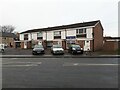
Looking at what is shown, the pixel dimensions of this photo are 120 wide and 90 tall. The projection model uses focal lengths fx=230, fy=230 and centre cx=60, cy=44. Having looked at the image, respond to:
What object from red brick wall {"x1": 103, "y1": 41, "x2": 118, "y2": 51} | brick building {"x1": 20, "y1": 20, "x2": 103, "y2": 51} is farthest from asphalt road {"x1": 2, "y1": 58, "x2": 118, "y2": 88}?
red brick wall {"x1": 103, "y1": 41, "x2": 118, "y2": 51}

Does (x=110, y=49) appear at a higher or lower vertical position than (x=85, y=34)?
lower

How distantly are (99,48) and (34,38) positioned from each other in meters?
17.8

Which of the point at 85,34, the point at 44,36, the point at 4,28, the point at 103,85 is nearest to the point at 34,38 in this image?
the point at 44,36

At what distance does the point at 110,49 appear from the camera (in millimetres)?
46062

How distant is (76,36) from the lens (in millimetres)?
47594

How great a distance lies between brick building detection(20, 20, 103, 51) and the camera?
149ft

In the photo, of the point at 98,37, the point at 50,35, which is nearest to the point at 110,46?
the point at 98,37

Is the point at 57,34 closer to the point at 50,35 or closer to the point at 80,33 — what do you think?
the point at 50,35

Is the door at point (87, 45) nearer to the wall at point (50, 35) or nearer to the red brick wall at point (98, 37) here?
Result: the red brick wall at point (98, 37)

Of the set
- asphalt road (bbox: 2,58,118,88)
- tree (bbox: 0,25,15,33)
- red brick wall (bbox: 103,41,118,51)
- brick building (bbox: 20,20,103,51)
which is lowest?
asphalt road (bbox: 2,58,118,88)

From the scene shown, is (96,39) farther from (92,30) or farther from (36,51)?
(36,51)

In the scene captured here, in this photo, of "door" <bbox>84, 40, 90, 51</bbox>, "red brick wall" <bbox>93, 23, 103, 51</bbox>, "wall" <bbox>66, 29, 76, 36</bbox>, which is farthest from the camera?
"wall" <bbox>66, 29, 76, 36</bbox>

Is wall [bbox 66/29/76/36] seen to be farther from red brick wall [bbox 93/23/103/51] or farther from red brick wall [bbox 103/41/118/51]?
red brick wall [bbox 103/41/118/51]

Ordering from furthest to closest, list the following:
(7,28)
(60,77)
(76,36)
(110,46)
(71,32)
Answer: (7,28) < (71,32) < (76,36) < (110,46) < (60,77)
